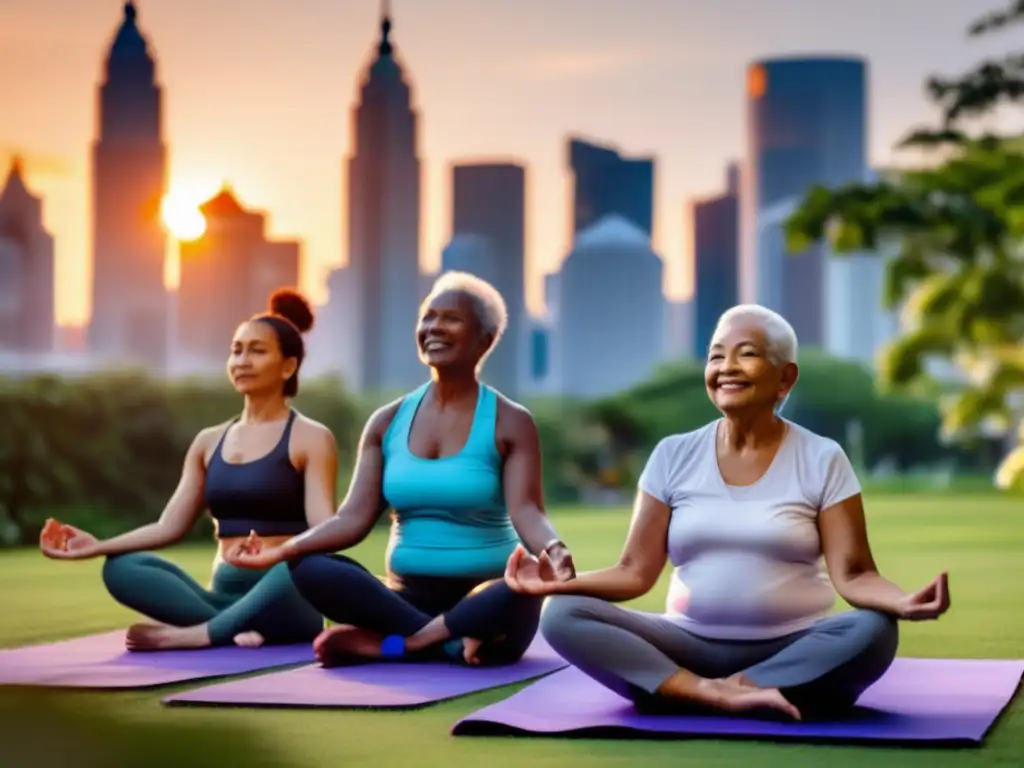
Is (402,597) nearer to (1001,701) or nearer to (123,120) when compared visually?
(1001,701)

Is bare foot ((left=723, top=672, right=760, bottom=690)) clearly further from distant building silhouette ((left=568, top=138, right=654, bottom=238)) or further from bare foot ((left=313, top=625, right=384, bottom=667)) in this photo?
distant building silhouette ((left=568, top=138, right=654, bottom=238))

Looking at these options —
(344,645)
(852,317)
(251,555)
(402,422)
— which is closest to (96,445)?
(402,422)

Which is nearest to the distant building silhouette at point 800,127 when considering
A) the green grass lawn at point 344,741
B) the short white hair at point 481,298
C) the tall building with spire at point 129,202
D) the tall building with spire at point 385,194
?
the tall building with spire at point 385,194

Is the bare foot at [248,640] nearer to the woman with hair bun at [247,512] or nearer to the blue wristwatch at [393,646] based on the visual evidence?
the woman with hair bun at [247,512]

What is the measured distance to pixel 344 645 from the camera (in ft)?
22.7

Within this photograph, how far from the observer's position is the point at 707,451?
5.78m

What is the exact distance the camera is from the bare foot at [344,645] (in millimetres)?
6871

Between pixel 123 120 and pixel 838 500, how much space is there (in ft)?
323

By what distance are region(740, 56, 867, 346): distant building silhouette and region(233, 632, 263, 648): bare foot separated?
468ft

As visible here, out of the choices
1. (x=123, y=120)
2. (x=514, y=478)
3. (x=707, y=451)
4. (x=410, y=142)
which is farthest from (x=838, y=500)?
(x=410, y=142)

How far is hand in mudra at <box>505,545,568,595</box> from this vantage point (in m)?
5.48

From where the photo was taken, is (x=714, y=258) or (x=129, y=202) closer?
(x=129, y=202)

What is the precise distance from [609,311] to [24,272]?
50433 mm

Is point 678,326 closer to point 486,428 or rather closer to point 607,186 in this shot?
point 607,186
